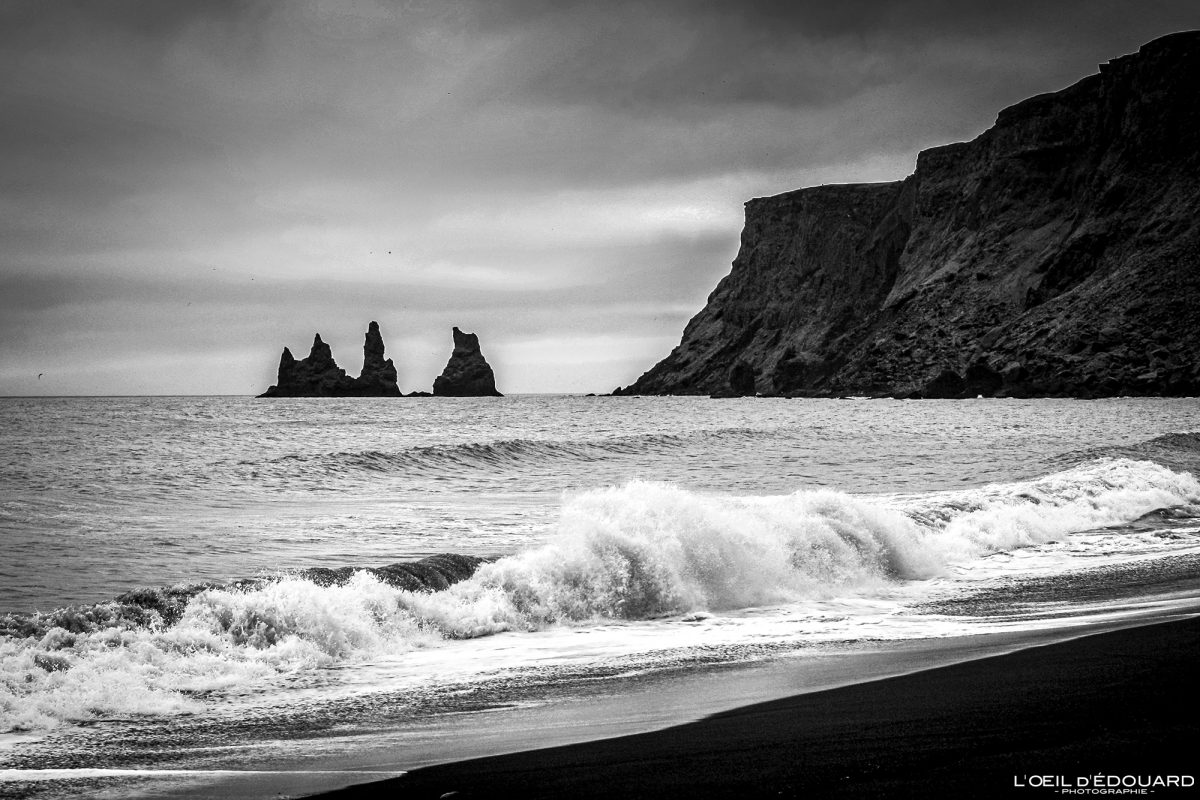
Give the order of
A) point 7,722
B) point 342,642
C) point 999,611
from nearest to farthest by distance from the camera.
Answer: point 7,722
point 342,642
point 999,611

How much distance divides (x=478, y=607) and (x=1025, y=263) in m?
120

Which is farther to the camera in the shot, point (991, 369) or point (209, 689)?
point (991, 369)

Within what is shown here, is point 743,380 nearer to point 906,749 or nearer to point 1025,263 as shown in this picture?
point 1025,263

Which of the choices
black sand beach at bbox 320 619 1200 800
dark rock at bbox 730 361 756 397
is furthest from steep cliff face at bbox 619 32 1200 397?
black sand beach at bbox 320 619 1200 800

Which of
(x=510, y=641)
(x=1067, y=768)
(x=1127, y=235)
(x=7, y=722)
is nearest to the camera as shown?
(x=1067, y=768)

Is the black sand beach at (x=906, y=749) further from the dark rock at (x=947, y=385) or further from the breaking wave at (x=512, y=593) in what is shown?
the dark rock at (x=947, y=385)

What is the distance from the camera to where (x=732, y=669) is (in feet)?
23.8

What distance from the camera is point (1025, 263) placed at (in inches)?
4552

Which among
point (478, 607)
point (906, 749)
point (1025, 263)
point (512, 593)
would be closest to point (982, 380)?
point (1025, 263)

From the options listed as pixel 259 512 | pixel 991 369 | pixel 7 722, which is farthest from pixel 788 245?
pixel 7 722

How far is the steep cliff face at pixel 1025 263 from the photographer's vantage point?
310 feet

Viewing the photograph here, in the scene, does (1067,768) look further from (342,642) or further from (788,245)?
(788,245)

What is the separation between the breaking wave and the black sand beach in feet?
9.75

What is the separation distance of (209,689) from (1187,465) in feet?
86.0
